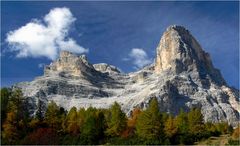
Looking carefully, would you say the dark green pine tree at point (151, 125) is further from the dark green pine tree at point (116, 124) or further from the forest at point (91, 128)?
the dark green pine tree at point (116, 124)

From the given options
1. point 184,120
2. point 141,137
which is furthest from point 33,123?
point 184,120

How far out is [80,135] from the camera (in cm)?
6844

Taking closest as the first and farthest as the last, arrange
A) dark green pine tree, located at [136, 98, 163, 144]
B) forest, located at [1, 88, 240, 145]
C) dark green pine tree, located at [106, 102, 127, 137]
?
forest, located at [1, 88, 240, 145], dark green pine tree, located at [136, 98, 163, 144], dark green pine tree, located at [106, 102, 127, 137]

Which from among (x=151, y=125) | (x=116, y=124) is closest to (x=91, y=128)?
(x=116, y=124)

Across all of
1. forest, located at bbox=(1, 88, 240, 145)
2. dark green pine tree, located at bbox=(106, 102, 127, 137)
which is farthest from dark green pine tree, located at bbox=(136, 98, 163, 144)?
dark green pine tree, located at bbox=(106, 102, 127, 137)

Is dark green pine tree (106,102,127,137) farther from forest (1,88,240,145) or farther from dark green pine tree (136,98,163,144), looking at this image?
dark green pine tree (136,98,163,144)

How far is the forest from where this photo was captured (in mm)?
64000

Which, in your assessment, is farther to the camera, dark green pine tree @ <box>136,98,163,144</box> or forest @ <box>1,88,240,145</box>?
dark green pine tree @ <box>136,98,163,144</box>

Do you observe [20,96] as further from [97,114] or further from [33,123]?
[97,114]

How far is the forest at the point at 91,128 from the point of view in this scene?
64000 mm

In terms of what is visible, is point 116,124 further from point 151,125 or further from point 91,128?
point 151,125

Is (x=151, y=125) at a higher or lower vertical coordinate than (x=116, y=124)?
lower

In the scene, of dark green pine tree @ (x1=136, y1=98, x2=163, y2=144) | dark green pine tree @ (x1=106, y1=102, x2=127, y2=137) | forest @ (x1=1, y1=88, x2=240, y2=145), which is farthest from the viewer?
dark green pine tree @ (x1=106, y1=102, x2=127, y2=137)

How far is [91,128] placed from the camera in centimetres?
6806
